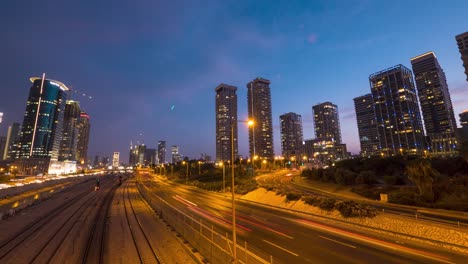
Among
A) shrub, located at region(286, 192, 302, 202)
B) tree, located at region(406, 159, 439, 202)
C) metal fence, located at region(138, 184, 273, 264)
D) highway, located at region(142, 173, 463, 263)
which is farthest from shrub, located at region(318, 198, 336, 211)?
tree, located at region(406, 159, 439, 202)

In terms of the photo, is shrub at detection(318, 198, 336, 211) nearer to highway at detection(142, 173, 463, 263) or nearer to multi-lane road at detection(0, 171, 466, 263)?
multi-lane road at detection(0, 171, 466, 263)

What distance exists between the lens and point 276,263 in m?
17.0

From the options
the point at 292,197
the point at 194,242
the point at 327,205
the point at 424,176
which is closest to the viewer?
the point at 194,242

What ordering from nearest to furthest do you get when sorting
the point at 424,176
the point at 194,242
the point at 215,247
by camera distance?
the point at 215,247
the point at 194,242
the point at 424,176

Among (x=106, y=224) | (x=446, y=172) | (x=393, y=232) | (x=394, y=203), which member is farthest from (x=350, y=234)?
(x=446, y=172)

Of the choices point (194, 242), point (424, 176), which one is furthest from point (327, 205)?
point (424, 176)

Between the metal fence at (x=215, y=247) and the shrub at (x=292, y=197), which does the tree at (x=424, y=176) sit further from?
the metal fence at (x=215, y=247)

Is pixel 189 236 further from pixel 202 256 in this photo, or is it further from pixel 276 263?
pixel 276 263

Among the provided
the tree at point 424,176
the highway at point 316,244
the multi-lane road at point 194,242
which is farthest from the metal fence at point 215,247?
the tree at point 424,176

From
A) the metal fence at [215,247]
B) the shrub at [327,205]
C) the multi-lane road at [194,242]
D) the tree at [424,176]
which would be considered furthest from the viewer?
the tree at [424,176]

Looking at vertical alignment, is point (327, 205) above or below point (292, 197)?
below

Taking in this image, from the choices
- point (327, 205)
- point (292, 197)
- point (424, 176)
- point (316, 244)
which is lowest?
point (316, 244)

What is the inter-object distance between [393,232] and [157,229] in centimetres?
2663

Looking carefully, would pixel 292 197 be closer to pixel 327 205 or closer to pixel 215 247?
pixel 327 205
